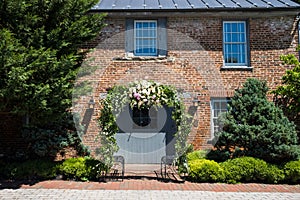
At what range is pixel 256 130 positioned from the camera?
361 inches

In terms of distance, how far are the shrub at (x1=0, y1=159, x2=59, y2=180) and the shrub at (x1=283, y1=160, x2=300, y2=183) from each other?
265 inches

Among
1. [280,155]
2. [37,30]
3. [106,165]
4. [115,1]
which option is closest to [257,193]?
[280,155]

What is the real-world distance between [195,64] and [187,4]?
2406 mm

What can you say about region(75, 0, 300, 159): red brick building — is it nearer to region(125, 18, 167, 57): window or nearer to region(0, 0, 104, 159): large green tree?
region(125, 18, 167, 57): window

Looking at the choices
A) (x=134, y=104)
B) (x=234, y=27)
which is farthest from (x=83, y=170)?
(x=234, y=27)

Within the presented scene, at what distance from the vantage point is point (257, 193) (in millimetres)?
7676

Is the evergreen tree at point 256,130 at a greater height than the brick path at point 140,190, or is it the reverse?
the evergreen tree at point 256,130

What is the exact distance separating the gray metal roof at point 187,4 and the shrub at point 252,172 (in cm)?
571

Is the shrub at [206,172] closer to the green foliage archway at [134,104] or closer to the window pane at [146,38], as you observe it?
the green foliage archway at [134,104]

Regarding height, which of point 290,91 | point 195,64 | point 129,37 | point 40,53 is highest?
point 129,37

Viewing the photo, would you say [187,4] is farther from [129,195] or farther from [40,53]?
[129,195]

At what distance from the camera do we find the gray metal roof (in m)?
11.2

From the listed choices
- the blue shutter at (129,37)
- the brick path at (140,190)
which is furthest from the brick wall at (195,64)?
the brick path at (140,190)

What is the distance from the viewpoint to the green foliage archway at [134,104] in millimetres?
8625
